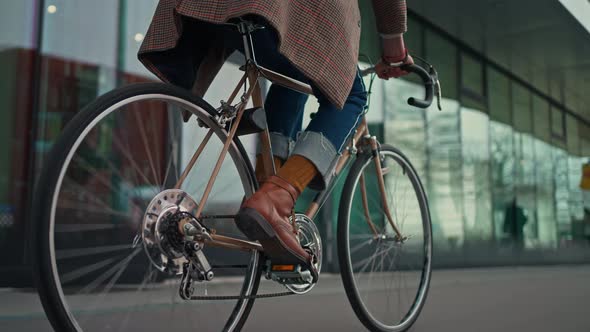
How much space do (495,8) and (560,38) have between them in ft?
8.83

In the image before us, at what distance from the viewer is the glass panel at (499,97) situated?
1128 cm

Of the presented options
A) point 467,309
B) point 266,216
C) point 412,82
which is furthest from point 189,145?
point 412,82

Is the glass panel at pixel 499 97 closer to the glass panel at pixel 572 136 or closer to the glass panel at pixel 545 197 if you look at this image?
the glass panel at pixel 545 197

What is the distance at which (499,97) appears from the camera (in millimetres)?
11727

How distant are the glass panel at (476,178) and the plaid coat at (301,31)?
8665 millimetres

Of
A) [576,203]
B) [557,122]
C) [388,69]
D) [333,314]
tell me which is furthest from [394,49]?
[576,203]

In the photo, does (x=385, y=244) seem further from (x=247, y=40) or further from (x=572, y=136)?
(x=572, y=136)

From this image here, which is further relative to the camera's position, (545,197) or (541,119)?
(541,119)

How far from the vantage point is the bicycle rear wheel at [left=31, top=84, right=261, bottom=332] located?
1201 millimetres

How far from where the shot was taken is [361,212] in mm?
2430

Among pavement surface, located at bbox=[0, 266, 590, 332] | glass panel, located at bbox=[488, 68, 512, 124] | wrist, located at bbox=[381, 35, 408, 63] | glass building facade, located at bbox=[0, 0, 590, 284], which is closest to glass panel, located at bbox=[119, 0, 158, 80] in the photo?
glass building facade, located at bbox=[0, 0, 590, 284]

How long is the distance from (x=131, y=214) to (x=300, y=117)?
2.77 feet

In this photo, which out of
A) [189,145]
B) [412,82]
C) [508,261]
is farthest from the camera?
[508,261]

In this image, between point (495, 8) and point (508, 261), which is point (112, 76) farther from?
point (508, 261)
